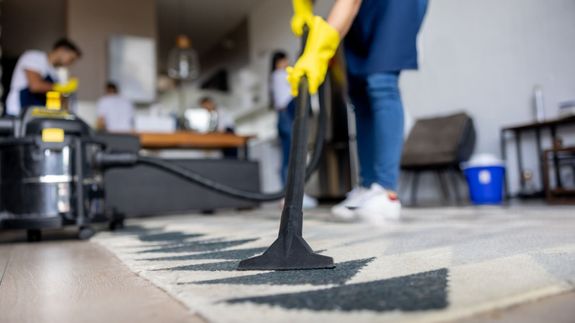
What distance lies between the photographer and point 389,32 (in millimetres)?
1451

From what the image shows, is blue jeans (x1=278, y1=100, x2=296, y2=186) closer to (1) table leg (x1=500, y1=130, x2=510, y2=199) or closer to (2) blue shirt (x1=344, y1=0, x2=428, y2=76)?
(1) table leg (x1=500, y1=130, x2=510, y2=199)

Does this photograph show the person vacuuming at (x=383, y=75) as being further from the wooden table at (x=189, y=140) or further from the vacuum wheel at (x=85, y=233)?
the wooden table at (x=189, y=140)

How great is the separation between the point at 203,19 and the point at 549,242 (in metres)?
7.11

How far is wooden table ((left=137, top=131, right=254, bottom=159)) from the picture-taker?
3371mm

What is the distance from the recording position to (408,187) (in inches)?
163

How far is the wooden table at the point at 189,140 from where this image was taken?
133 inches

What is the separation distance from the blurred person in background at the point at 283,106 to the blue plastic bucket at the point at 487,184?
3.56 ft

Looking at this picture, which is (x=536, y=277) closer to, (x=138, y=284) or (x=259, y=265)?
(x=259, y=265)

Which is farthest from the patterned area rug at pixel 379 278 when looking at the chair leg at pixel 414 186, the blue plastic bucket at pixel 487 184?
the chair leg at pixel 414 186

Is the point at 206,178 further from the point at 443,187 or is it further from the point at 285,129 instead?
the point at 443,187

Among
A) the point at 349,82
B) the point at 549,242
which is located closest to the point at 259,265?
the point at 549,242

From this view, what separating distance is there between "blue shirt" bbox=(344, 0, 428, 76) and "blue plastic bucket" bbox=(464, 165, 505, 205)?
1.65 metres

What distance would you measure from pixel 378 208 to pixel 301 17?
1.97 ft

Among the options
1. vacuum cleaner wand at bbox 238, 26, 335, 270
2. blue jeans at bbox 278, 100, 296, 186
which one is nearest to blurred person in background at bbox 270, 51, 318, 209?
blue jeans at bbox 278, 100, 296, 186
